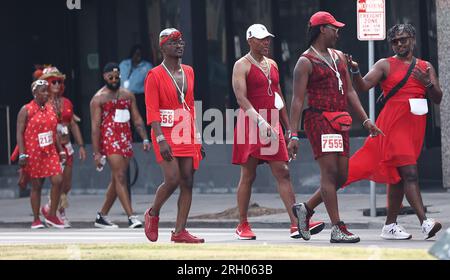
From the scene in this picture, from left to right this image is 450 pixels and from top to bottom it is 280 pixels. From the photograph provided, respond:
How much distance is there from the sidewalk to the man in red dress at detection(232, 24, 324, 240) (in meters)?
2.47

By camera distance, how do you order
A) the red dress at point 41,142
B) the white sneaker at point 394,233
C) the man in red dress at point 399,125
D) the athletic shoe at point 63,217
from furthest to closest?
the athletic shoe at point 63,217, the red dress at point 41,142, the white sneaker at point 394,233, the man in red dress at point 399,125

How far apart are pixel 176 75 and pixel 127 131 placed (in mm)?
4445

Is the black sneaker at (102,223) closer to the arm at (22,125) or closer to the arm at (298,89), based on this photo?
the arm at (22,125)

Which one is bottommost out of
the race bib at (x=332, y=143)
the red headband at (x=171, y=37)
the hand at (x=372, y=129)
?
the race bib at (x=332, y=143)

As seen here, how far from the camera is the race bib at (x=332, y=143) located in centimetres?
1425

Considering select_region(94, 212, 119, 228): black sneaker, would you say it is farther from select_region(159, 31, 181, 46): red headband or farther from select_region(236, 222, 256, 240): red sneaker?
select_region(159, 31, 181, 46): red headband

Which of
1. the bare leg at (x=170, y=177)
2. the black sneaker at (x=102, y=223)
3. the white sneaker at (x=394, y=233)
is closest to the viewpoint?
the bare leg at (x=170, y=177)

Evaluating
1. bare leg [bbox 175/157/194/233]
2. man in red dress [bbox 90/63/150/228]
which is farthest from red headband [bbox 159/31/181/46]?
man in red dress [bbox 90/63/150/228]

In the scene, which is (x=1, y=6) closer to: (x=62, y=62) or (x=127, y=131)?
(x=62, y=62)

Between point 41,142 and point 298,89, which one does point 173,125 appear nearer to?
point 298,89

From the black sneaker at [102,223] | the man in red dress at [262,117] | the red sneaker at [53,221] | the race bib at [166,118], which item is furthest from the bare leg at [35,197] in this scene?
the race bib at [166,118]

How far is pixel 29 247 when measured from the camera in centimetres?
1350

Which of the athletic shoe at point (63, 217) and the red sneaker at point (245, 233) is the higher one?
the red sneaker at point (245, 233)

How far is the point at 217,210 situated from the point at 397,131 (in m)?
5.75
